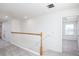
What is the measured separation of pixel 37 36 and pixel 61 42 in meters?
0.45

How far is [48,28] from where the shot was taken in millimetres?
1913

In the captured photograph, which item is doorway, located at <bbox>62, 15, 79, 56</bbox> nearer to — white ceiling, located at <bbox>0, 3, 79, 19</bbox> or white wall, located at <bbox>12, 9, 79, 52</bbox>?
white wall, located at <bbox>12, 9, 79, 52</bbox>

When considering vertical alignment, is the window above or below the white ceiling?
below

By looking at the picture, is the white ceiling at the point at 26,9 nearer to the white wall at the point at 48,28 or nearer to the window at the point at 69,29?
the white wall at the point at 48,28

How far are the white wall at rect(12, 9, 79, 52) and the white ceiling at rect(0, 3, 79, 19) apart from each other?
90 mm

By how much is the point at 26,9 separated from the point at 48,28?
0.53m

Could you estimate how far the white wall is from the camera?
190cm

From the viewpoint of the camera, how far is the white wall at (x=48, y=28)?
1899 millimetres

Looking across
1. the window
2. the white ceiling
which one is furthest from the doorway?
the white ceiling

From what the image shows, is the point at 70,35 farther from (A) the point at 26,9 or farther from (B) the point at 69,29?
(A) the point at 26,9

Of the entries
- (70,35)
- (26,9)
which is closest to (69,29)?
(70,35)

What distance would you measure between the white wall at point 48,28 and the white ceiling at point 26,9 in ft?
0.30

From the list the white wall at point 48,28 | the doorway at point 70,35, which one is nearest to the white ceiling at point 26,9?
the white wall at point 48,28

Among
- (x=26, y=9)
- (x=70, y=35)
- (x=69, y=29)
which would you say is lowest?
(x=70, y=35)
